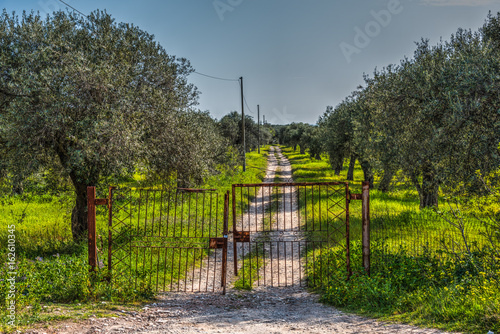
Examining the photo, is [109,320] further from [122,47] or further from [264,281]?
[122,47]

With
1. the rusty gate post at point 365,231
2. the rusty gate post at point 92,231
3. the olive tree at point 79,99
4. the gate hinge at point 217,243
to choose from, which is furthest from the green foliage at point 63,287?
the rusty gate post at point 365,231

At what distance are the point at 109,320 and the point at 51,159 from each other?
21.1 ft

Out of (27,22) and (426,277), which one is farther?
(27,22)

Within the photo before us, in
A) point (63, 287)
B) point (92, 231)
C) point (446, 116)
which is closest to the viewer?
point (63, 287)

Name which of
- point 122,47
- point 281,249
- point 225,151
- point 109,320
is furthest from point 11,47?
point 225,151

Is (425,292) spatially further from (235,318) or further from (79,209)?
(79,209)

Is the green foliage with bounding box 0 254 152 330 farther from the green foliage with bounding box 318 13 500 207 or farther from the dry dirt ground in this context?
the green foliage with bounding box 318 13 500 207

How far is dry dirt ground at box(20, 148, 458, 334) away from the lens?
5543 millimetres

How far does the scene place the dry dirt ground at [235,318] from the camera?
5.54m

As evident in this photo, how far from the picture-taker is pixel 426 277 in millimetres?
7402

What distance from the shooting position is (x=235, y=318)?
6410 mm

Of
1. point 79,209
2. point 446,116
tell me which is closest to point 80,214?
point 79,209

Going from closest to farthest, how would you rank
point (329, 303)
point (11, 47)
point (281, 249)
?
point (329, 303) < point (11, 47) < point (281, 249)

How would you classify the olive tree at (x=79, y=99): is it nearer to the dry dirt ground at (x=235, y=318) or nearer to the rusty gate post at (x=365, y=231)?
the dry dirt ground at (x=235, y=318)
